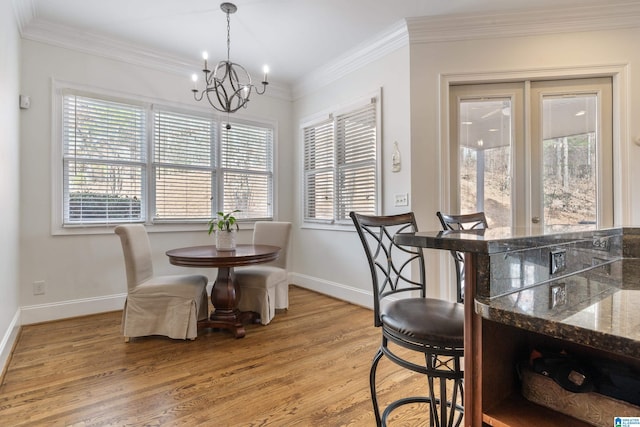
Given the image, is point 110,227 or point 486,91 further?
point 110,227

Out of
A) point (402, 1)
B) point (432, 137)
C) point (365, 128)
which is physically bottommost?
point (432, 137)

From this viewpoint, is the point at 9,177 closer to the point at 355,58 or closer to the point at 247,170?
the point at 247,170

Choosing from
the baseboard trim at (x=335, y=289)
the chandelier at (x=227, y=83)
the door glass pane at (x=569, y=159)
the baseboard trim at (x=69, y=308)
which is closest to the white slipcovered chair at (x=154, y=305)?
the baseboard trim at (x=69, y=308)

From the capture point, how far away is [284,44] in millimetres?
3496

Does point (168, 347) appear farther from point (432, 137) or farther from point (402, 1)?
point (402, 1)

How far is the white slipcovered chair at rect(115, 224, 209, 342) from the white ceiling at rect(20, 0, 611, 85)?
1.92 metres

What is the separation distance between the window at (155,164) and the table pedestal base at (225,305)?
1235 mm

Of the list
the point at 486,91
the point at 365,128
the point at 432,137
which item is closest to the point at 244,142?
the point at 365,128

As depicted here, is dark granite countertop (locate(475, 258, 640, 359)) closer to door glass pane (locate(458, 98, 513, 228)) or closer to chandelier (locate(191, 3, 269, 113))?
door glass pane (locate(458, 98, 513, 228))

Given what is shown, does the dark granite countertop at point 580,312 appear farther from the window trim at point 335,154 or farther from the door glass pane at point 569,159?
the window trim at point 335,154

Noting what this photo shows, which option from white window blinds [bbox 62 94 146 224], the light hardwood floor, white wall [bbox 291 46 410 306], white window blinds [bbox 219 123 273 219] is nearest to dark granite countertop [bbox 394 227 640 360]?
the light hardwood floor

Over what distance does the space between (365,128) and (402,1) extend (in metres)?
1.22

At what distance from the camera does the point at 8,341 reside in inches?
96.5

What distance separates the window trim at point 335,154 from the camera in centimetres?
346
